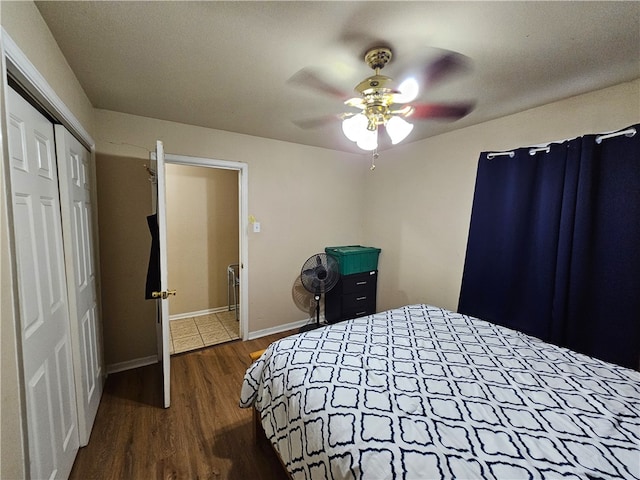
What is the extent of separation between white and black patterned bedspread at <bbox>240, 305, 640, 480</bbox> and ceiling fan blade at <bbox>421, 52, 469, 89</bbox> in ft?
5.20

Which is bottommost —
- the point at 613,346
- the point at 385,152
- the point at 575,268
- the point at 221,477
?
the point at 221,477

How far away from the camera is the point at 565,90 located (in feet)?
5.81

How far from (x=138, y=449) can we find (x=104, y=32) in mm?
2189

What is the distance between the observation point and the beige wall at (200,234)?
3441 mm

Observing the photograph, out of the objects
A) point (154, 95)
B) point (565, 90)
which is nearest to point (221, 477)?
point (154, 95)

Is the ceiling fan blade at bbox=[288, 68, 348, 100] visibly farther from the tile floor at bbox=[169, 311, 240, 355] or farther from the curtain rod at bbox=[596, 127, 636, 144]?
the tile floor at bbox=[169, 311, 240, 355]

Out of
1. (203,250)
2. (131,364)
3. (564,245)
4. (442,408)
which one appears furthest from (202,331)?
(564,245)

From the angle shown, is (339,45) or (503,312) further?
(503,312)

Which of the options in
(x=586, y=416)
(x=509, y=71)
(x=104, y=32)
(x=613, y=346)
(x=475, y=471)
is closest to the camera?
(x=475, y=471)

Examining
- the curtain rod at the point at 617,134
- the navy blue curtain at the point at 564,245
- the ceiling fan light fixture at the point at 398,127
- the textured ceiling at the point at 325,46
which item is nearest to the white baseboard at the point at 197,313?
the textured ceiling at the point at 325,46

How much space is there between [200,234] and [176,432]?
2406mm

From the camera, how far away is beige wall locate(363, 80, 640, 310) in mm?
1818

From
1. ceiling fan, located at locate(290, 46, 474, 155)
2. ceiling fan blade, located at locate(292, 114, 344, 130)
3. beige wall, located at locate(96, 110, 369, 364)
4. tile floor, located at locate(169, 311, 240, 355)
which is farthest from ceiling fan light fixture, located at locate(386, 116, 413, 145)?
tile floor, located at locate(169, 311, 240, 355)

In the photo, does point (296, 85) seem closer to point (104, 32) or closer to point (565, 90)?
point (104, 32)
